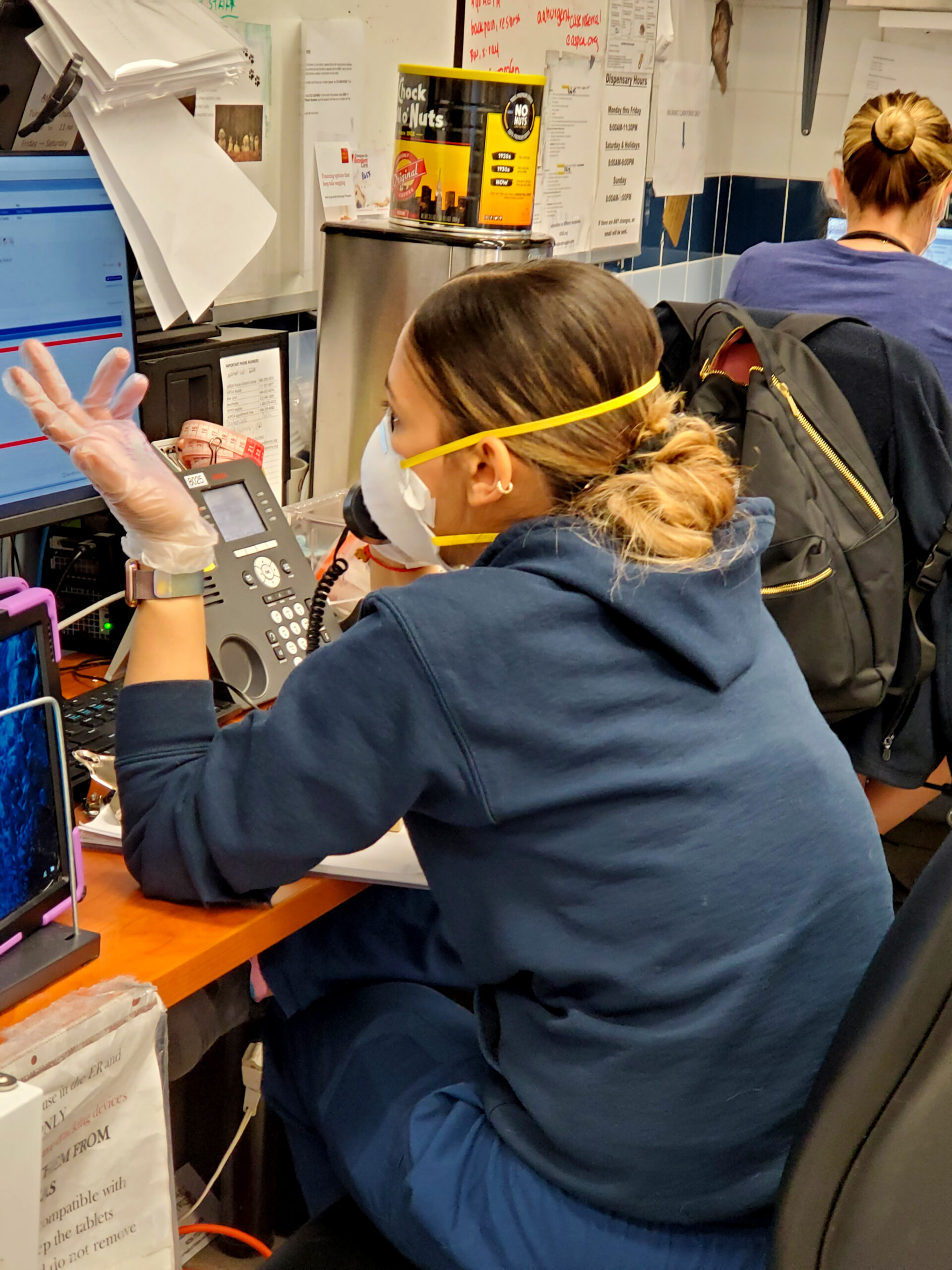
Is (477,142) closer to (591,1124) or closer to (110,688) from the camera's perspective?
(110,688)

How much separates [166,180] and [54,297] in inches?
8.5

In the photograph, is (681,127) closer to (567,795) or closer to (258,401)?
(258,401)

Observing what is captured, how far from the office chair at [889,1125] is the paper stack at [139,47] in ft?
3.52

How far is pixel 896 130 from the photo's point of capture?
2.15 metres

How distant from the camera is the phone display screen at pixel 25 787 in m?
0.86

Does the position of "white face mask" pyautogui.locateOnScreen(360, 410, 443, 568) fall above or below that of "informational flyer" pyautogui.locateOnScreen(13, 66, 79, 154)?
below

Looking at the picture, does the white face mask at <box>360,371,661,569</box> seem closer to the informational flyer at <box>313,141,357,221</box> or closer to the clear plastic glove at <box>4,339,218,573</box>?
the clear plastic glove at <box>4,339,218,573</box>

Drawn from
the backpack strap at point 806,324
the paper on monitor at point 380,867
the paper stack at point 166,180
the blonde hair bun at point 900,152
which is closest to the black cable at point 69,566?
the paper stack at point 166,180

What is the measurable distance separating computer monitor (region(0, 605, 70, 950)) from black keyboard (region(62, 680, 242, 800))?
203mm

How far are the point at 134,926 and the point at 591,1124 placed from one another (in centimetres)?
36

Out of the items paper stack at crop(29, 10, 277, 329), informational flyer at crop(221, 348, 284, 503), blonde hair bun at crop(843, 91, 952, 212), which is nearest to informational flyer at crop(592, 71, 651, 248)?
blonde hair bun at crop(843, 91, 952, 212)

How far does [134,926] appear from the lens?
0.97 m

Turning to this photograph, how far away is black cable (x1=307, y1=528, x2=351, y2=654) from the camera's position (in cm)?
138

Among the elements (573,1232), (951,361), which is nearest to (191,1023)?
(573,1232)
